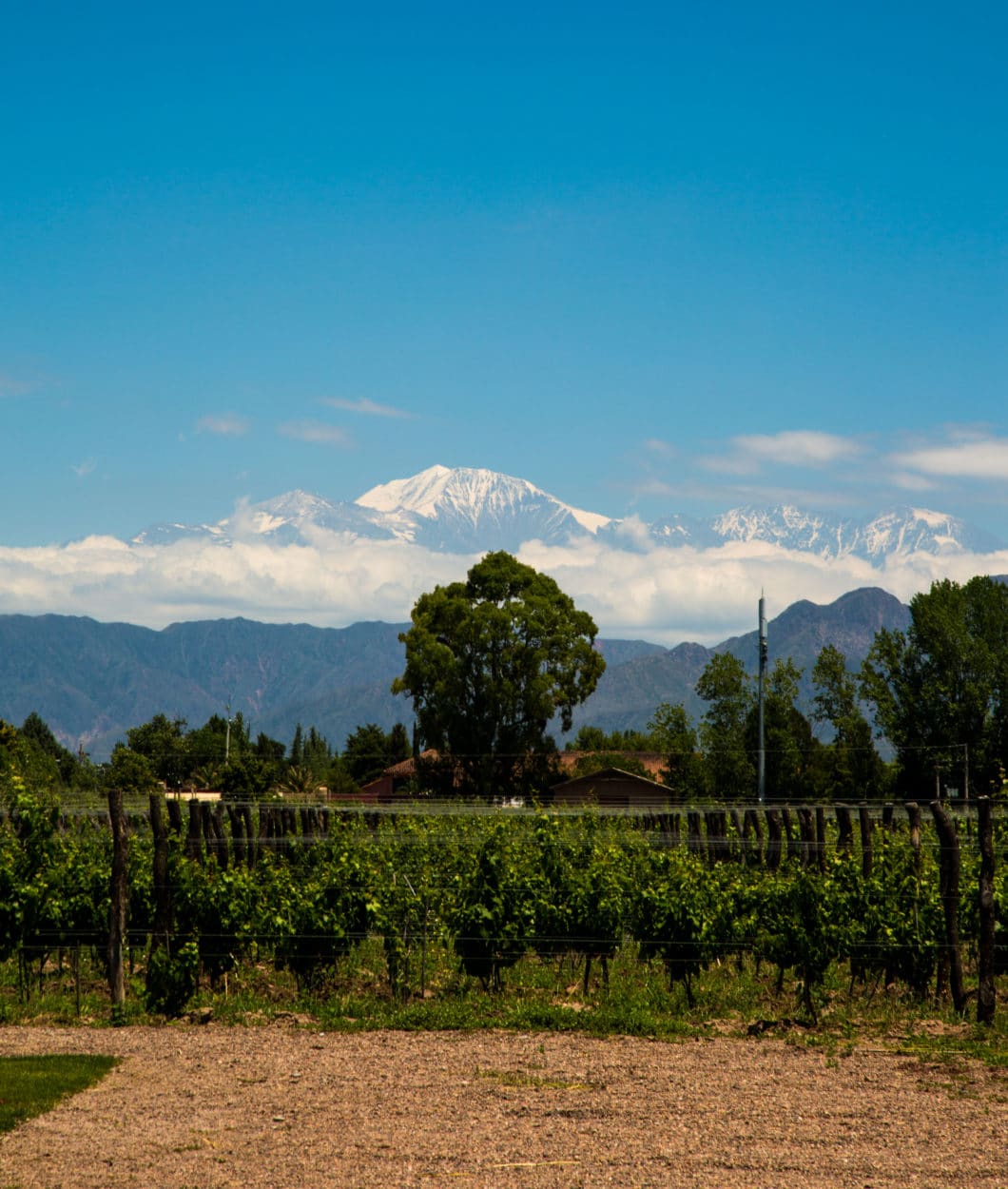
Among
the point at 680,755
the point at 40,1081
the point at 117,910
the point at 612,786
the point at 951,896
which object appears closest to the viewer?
the point at 40,1081

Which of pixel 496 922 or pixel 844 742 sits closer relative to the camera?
pixel 496 922

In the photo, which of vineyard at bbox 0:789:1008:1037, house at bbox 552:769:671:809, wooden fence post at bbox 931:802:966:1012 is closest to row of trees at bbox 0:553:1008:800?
house at bbox 552:769:671:809

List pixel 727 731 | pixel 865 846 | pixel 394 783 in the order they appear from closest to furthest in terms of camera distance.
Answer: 1. pixel 865 846
2. pixel 727 731
3. pixel 394 783

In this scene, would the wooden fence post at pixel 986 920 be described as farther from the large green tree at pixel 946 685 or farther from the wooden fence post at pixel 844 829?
the large green tree at pixel 946 685

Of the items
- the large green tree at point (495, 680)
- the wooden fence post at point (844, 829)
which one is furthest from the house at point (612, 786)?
the wooden fence post at point (844, 829)

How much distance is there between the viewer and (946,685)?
221 ft

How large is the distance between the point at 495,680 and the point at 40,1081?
48.8 metres

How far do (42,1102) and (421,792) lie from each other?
49.5 metres

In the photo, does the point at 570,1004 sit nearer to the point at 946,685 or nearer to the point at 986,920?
the point at 986,920

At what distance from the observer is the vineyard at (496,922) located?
13734 mm

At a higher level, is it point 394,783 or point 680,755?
point 680,755

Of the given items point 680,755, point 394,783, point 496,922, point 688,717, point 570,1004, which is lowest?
point 394,783

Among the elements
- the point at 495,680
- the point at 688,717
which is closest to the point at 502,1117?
the point at 495,680

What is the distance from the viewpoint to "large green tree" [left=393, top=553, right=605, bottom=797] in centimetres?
5881
